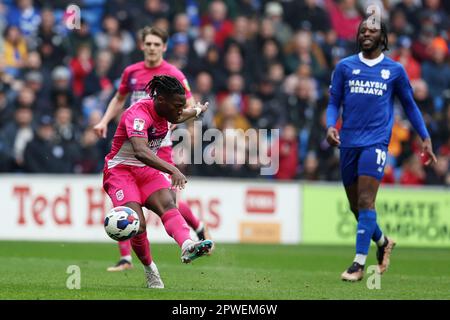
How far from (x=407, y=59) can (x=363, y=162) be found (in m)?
12.4

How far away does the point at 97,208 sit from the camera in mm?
18906

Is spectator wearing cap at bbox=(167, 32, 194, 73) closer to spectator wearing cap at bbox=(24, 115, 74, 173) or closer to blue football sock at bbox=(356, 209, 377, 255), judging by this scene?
spectator wearing cap at bbox=(24, 115, 74, 173)

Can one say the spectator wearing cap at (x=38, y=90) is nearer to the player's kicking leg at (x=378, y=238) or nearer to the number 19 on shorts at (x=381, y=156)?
the player's kicking leg at (x=378, y=238)

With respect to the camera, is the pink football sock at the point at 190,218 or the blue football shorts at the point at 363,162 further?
the pink football sock at the point at 190,218

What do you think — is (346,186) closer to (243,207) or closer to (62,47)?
(243,207)

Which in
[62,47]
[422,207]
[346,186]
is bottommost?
[422,207]

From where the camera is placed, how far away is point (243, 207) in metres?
19.9

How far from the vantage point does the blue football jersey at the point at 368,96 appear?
37.8 ft

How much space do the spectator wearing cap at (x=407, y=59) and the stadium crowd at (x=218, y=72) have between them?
49 millimetres

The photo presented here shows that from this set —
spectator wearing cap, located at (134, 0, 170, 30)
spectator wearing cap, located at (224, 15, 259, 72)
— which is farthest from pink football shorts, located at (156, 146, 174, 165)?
spectator wearing cap, located at (224, 15, 259, 72)

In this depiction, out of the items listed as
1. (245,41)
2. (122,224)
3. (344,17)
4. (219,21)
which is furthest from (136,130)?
(344,17)

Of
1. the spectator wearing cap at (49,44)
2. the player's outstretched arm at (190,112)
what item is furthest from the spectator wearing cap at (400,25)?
the player's outstretched arm at (190,112)
